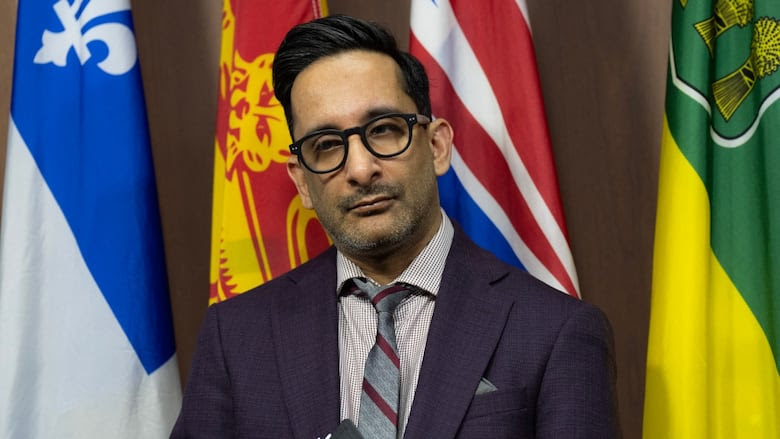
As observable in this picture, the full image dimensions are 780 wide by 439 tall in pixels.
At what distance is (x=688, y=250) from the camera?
1.53 m

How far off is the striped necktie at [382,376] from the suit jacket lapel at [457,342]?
4 cm

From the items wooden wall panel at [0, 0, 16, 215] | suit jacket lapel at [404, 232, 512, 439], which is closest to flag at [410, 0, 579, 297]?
suit jacket lapel at [404, 232, 512, 439]

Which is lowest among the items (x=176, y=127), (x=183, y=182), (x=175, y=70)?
(x=183, y=182)

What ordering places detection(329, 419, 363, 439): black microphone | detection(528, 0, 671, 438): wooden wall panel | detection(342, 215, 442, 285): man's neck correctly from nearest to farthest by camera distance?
detection(329, 419, 363, 439): black microphone, detection(342, 215, 442, 285): man's neck, detection(528, 0, 671, 438): wooden wall panel

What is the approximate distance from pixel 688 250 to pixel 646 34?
2.08ft

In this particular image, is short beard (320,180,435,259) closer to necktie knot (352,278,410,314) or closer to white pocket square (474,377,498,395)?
necktie knot (352,278,410,314)

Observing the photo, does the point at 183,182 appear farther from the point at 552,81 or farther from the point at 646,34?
the point at 646,34

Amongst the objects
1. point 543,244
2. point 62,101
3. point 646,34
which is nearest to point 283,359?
point 543,244

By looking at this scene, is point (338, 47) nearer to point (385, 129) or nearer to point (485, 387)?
point (385, 129)

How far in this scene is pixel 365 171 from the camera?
132 cm

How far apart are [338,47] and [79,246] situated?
1.99 feet

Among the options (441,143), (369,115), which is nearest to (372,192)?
(369,115)

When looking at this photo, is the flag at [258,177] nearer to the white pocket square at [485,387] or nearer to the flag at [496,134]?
the flag at [496,134]

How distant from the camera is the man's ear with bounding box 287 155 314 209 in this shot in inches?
58.7
